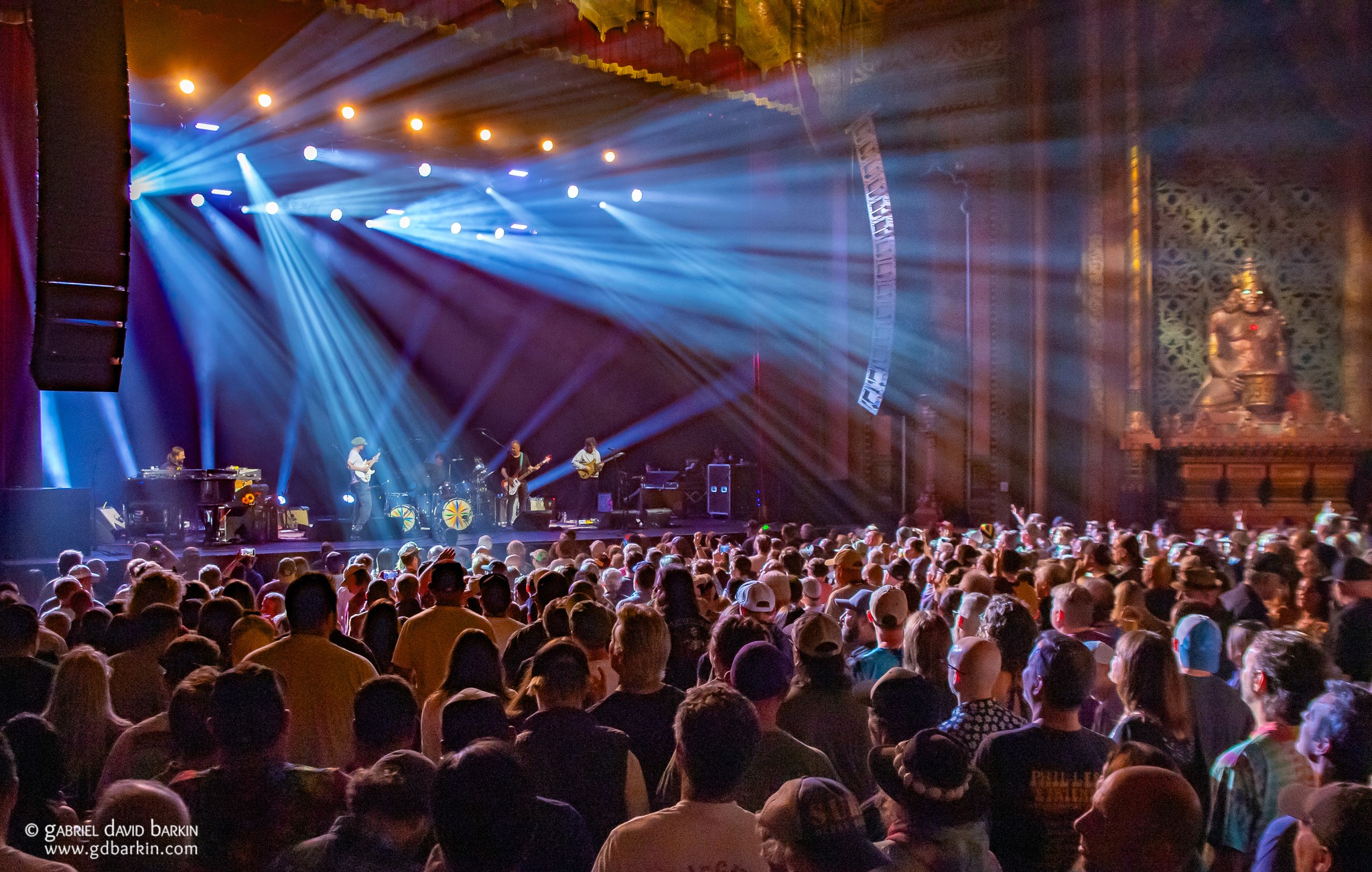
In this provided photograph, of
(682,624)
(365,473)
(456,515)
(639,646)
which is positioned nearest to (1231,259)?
(456,515)

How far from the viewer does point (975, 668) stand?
316 cm

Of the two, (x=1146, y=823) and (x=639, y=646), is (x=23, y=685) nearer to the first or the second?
(x=639, y=646)

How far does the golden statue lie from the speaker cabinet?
14595mm

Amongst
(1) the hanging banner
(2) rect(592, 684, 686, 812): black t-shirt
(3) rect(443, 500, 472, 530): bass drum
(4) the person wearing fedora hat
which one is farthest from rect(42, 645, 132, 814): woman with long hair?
(3) rect(443, 500, 472, 530): bass drum

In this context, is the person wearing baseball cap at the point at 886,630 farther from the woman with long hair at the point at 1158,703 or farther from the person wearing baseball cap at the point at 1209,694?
the woman with long hair at the point at 1158,703

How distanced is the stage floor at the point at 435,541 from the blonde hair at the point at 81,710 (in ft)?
26.3

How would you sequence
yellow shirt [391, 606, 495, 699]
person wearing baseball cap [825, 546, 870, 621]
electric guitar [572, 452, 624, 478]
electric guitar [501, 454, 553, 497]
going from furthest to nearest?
electric guitar [572, 452, 624, 478]
electric guitar [501, 454, 553, 497]
person wearing baseball cap [825, 546, 870, 621]
yellow shirt [391, 606, 495, 699]

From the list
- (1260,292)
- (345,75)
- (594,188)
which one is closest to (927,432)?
(1260,292)

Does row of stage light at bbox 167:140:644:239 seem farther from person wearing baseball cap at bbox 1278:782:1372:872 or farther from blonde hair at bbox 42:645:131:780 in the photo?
person wearing baseball cap at bbox 1278:782:1372:872

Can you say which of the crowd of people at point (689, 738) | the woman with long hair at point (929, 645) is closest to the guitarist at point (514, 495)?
the crowd of people at point (689, 738)

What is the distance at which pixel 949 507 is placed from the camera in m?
17.0

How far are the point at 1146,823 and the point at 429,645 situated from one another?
3.10 metres

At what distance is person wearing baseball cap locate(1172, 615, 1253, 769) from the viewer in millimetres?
3629

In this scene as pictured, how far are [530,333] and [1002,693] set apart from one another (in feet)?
62.0
